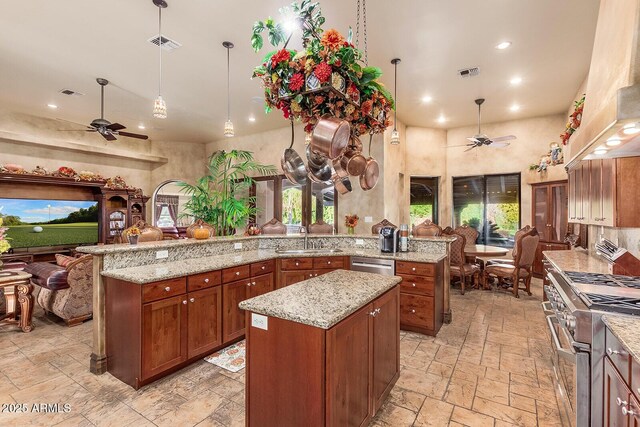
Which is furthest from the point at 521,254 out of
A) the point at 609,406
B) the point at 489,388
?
the point at 609,406

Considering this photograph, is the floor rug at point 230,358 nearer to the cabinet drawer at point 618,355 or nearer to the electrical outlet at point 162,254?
the electrical outlet at point 162,254

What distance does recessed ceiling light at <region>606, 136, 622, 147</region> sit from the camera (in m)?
1.73

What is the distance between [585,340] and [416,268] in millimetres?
1918

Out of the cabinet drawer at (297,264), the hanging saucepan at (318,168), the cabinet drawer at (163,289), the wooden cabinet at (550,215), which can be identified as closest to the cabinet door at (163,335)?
the cabinet drawer at (163,289)

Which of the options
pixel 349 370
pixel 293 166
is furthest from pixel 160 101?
Result: pixel 349 370

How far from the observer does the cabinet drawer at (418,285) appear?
3451 mm

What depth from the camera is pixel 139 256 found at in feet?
9.78

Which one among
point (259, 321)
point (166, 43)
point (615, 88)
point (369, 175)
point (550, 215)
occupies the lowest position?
point (259, 321)

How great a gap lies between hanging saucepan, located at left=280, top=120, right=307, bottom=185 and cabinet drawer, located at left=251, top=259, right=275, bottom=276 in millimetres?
1348

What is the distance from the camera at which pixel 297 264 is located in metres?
3.90

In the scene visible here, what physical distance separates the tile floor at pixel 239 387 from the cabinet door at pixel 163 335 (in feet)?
0.53

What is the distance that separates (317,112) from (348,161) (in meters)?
0.63

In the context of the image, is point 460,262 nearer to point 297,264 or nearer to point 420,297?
point 420,297

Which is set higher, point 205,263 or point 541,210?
point 541,210
